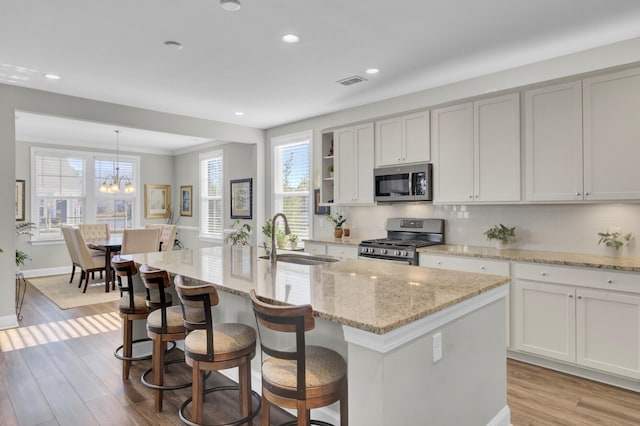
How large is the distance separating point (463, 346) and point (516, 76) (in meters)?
2.97

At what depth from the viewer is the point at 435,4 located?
8.57 feet

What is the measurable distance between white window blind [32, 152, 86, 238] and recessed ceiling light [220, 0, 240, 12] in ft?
22.5

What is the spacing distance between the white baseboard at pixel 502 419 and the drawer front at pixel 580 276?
1.24 metres

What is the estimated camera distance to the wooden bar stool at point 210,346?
2053 millimetres

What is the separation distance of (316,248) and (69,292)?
413 cm

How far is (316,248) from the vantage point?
5.05 m

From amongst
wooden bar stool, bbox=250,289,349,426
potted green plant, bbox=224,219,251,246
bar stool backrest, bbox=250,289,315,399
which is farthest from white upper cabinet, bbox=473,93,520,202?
potted green plant, bbox=224,219,251,246

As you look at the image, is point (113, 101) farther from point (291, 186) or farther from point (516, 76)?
point (516, 76)

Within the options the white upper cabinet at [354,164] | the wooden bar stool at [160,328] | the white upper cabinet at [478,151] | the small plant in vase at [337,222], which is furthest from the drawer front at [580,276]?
the wooden bar stool at [160,328]

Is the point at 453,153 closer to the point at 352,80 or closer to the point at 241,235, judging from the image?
the point at 352,80

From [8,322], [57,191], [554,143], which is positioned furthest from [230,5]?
[57,191]

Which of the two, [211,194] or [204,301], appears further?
[211,194]

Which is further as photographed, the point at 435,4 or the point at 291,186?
the point at 291,186

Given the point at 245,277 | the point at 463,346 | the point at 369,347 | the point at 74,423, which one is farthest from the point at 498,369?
the point at 74,423
